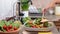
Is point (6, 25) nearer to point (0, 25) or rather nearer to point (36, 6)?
point (0, 25)

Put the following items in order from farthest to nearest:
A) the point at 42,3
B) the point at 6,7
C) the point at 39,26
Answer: the point at 6,7 → the point at 42,3 → the point at 39,26

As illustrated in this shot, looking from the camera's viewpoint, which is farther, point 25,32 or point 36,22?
point 36,22

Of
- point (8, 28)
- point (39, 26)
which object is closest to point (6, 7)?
point (39, 26)

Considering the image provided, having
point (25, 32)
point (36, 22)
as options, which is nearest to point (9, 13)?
point (36, 22)

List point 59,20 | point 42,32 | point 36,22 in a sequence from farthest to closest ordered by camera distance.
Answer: point 59,20 → point 36,22 → point 42,32

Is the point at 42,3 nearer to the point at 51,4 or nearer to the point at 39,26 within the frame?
the point at 51,4

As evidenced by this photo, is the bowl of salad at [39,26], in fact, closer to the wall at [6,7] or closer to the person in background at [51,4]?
the person in background at [51,4]

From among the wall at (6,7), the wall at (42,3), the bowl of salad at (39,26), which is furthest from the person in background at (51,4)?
the bowl of salad at (39,26)

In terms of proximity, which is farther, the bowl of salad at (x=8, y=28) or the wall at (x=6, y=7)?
the wall at (x=6, y=7)

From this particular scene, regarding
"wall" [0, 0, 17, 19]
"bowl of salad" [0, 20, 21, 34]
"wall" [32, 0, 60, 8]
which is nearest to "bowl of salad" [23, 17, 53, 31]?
"bowl of salad" [0, 20, 21, 34]

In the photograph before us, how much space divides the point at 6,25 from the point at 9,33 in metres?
0.09

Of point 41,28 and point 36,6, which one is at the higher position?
point 36,6

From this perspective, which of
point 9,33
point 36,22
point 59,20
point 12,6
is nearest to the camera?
point 9,33

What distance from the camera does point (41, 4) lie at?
9.62 ft
